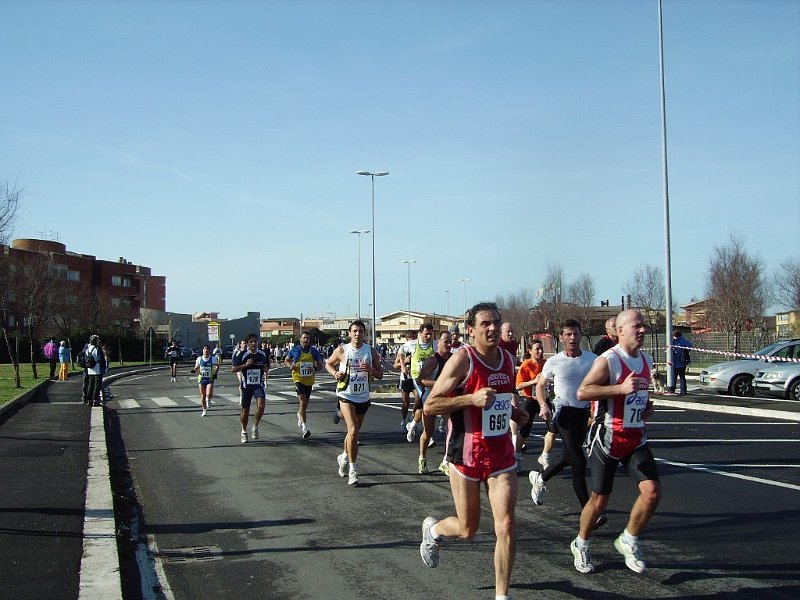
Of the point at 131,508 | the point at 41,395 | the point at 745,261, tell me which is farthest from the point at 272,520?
the point at 745,261

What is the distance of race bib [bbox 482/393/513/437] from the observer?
5.23 m

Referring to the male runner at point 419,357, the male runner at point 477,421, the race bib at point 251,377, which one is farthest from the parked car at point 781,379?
the male runner at point 477,421

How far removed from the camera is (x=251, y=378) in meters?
13.7

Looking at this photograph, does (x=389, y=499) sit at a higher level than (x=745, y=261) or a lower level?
lower

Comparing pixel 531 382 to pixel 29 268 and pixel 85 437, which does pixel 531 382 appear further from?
pixel 29 268

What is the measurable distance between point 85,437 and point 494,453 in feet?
34.6

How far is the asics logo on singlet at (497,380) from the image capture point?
5305 mm

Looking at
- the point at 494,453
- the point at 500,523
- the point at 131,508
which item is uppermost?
the point at 494,453

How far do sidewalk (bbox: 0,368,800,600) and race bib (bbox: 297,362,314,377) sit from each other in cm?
337

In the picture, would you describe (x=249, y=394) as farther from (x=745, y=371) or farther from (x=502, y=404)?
(x=745, y=371)

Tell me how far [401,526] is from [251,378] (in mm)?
6905

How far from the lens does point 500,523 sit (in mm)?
4953

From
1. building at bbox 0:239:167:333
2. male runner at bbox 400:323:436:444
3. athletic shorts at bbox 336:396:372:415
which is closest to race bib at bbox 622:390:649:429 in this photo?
athletic shorts at bbox 336:396:372:415

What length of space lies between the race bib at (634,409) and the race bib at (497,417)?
113 centimetres
